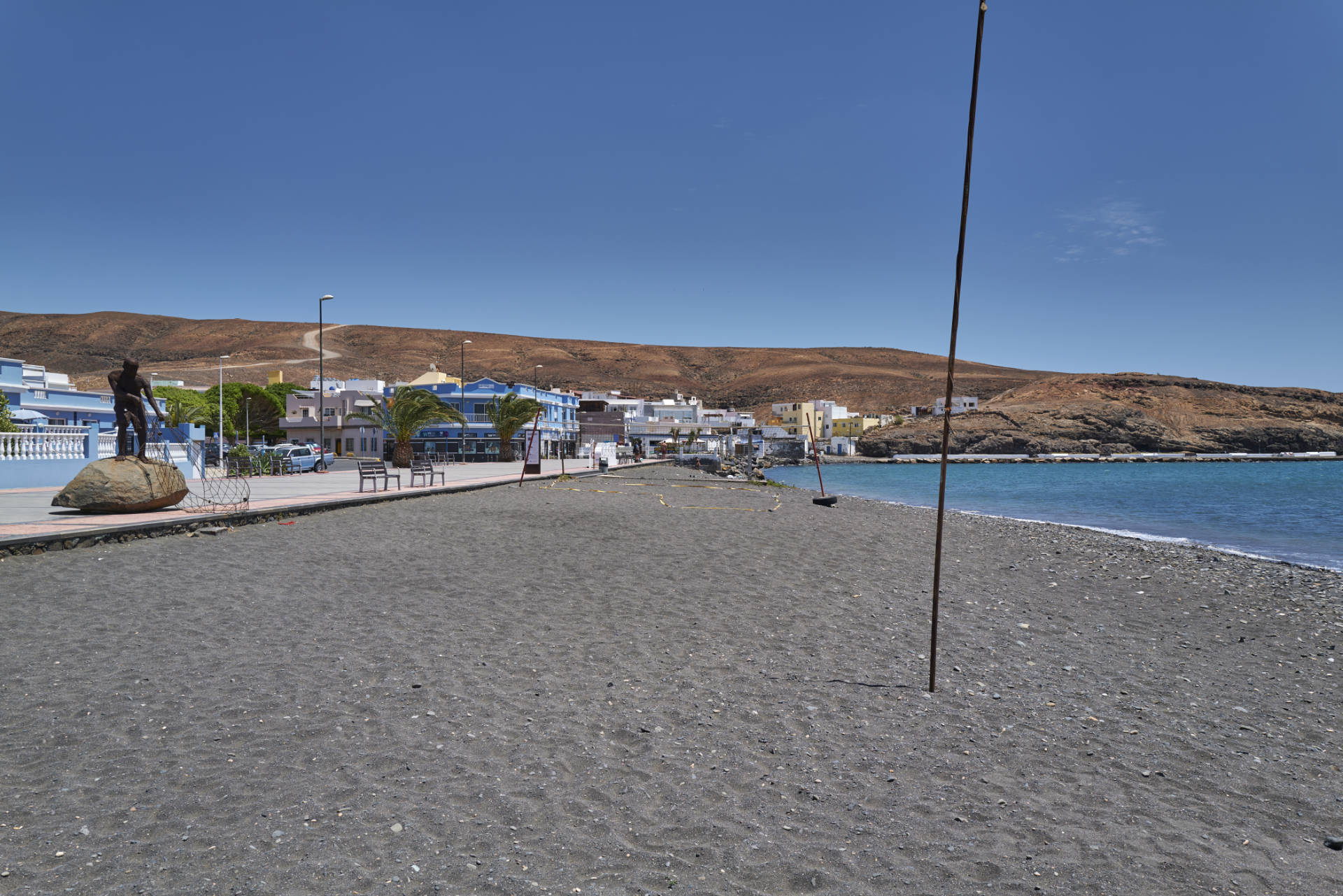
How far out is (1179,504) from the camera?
3219cm

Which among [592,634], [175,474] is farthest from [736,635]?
[175,474]

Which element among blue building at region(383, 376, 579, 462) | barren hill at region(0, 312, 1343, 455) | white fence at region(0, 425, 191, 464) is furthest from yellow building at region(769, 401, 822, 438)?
white fence at region(0, 425, 191, 464)

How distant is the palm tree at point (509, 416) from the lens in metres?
50.8

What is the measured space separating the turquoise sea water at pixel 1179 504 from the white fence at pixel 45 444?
2794 cm

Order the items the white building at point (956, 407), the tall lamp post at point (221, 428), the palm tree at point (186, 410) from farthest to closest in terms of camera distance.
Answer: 1. the white building at point (956, 407)
2. the palm tree at point (186, 410)
3. the tall lamp post at point (221, 428)

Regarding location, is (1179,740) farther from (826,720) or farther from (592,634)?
(592,634)

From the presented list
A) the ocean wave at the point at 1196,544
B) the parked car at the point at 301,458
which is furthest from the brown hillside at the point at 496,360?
the ocean wave at the point at 1196,544

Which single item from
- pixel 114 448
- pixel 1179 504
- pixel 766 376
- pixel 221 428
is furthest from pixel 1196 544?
pixel 766 376

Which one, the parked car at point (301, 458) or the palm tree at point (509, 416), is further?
the palm tree at point (509, 416)

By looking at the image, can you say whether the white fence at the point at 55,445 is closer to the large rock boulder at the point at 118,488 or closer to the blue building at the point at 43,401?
the large rock boulder at the point at 118,488

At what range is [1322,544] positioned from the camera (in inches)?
721

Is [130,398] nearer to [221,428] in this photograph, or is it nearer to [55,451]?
[55,451]

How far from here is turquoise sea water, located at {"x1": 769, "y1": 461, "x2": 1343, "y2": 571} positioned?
19.0 metres

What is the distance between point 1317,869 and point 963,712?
1864 mm
